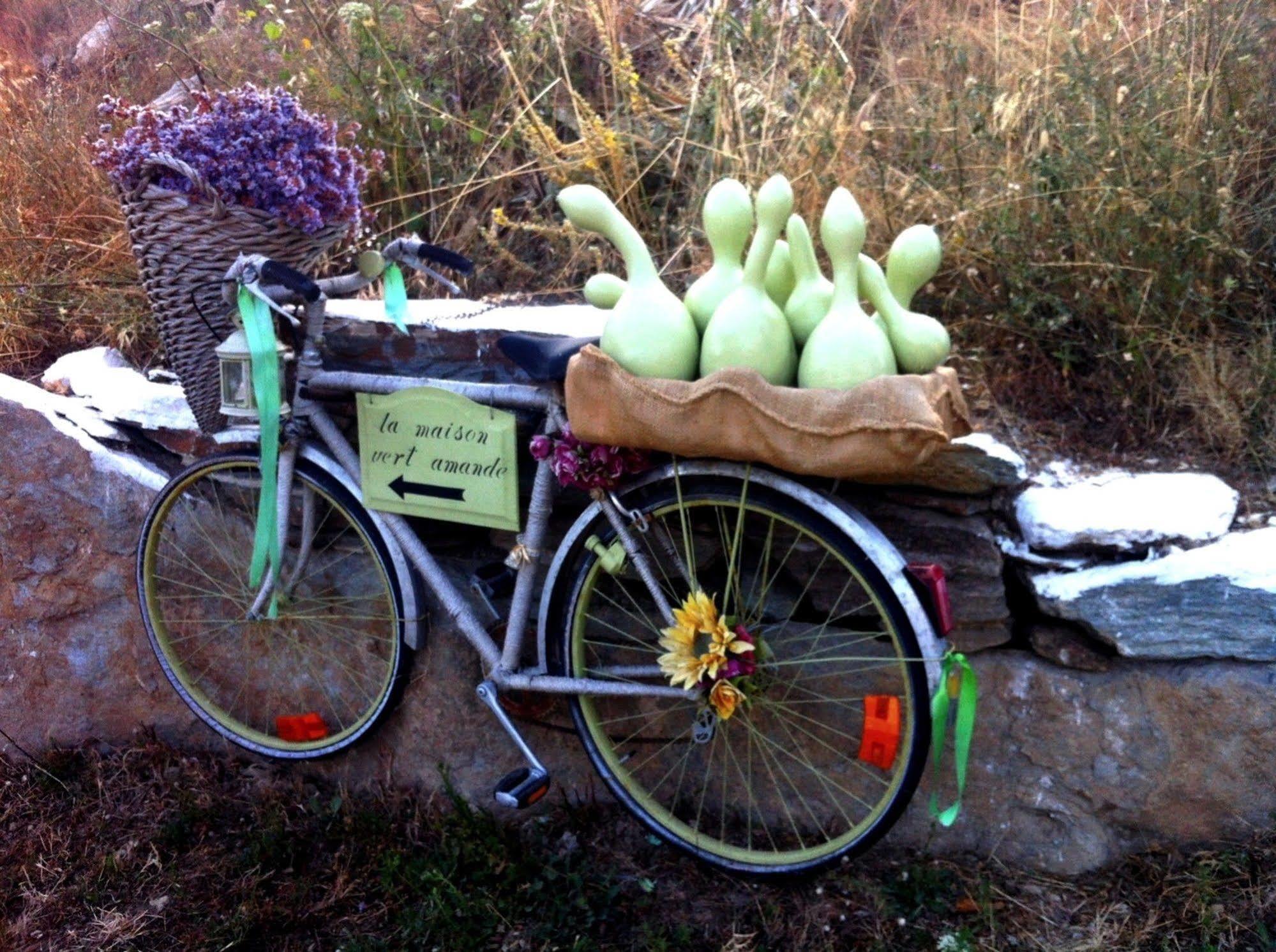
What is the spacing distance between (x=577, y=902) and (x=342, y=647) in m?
0.99

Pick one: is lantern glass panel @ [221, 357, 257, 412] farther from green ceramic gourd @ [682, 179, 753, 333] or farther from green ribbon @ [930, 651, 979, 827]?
green ribbon @ [930, 651, 979, 827]

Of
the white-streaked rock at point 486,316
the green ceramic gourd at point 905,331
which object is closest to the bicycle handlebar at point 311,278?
the white-streaked rock at point 486,316

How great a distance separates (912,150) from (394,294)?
5.55 feet

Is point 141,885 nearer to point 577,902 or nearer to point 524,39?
point 577,902

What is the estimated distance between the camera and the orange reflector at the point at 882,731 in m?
2.24

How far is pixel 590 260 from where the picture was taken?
3.65 meters

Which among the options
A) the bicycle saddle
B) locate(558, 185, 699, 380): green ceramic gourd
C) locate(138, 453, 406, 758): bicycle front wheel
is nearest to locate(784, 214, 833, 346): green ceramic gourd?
locate(558, 185, 699, 380): green ceramic gourd

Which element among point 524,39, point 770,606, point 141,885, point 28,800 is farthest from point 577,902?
point 524,39

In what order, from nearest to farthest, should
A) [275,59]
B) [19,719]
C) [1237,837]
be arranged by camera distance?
[1237,837] → [19,719] → [275,59]

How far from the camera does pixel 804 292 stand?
2.20 m

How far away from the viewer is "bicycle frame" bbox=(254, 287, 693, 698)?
2363 millimetres

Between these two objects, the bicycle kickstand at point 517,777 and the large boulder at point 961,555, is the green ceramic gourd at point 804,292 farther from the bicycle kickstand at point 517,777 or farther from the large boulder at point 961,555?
the bicycle kickstand at point 517,777

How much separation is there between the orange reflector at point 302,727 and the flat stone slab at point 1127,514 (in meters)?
1.83

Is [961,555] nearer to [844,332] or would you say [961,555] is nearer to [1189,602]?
[1189,602]
